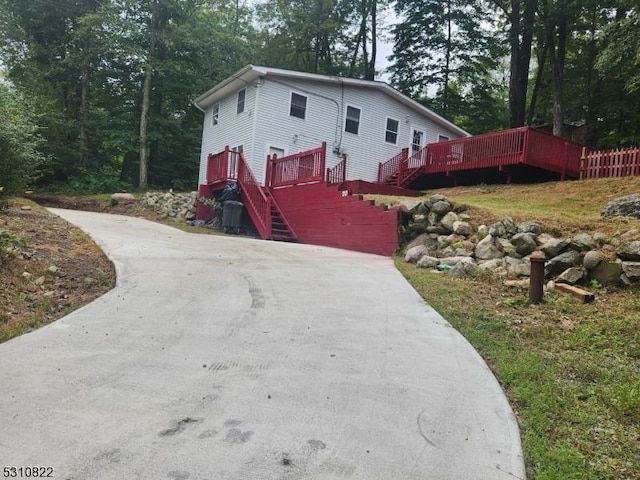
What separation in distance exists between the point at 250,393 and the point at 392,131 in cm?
1937

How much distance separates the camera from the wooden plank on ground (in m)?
5.28

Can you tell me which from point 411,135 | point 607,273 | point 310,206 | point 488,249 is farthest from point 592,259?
point 411,135

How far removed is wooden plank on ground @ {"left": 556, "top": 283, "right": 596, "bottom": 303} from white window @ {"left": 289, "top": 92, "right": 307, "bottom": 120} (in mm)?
14575

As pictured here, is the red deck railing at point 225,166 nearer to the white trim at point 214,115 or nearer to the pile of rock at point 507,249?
the white trim at point 214,115

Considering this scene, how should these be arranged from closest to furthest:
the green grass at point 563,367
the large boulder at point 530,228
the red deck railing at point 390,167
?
the green grass at point 563,367
the large boulder at point 530,228
the red deck railing at point 390,167

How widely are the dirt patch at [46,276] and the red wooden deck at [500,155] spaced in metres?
12.9

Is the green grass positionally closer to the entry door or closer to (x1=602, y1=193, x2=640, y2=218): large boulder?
(x1=602, y1=193, x2=640, y2=218): large boulder

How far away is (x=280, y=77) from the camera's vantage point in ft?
58.3

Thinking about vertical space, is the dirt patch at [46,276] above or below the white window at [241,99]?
below

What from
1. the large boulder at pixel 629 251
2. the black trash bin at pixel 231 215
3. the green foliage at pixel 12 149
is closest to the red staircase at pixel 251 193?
the black trash bin at pixel 231 215

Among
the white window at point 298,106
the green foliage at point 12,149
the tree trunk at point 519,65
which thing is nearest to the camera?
the green foliage at point 12,149

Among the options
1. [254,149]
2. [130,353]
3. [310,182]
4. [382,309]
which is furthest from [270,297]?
[254,149]

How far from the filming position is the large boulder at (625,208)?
7.35 metres

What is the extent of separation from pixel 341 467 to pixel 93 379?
1855 millimetres
